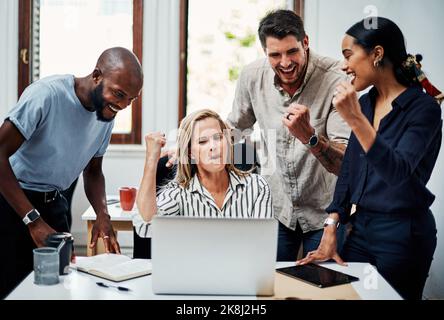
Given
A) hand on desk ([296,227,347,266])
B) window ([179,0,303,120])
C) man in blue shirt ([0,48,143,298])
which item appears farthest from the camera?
window ([179,0,303,120])

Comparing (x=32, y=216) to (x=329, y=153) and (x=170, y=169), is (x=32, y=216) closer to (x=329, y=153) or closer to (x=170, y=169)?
(x=170, y=169)

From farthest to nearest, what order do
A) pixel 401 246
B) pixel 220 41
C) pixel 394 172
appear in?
1. pixel 220 41
2. pixel 401 246
3. pixel 394 172

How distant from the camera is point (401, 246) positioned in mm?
1637

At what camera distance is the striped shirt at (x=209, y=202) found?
1905mm

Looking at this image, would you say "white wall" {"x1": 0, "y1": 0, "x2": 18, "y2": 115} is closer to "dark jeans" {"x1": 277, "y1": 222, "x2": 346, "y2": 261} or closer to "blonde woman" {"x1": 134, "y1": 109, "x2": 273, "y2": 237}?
"blonde woman" {"x1": 134, "y1": 109, "x2": 273, "y2": 237}

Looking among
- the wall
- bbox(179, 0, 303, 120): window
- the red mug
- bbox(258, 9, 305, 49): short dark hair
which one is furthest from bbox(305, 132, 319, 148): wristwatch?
the wall

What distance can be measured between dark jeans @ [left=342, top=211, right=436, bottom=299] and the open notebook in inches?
27.5

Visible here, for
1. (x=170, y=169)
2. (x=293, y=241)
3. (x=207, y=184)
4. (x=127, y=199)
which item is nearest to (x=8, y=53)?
(x=127, y=199)

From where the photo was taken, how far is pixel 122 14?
3.88m

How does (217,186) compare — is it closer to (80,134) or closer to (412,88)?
(80,134)

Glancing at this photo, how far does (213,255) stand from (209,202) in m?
0.60

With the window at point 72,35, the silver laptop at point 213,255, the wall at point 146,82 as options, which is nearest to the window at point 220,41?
the wall at point 146,82

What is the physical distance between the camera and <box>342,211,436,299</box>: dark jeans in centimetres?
164
